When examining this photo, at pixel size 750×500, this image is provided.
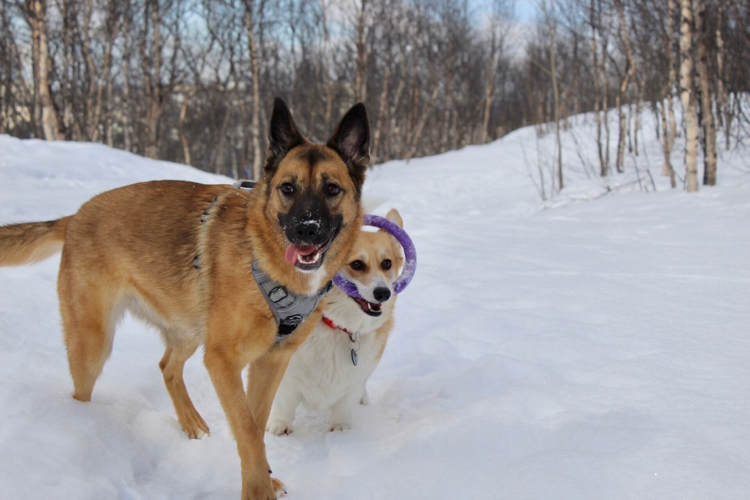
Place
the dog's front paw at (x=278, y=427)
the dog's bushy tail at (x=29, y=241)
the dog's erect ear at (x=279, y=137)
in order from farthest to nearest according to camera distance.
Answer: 1. the dog's front paw at (x=278, y=427)
2. the dog's bushy tail at (x=29, y=241)
3. the dog's erect ear at (x=279, y=137)

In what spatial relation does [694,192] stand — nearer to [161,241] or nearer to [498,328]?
[498,328]

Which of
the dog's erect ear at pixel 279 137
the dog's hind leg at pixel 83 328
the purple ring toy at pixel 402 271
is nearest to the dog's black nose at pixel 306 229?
the dog's erect ear at pixel 279 137

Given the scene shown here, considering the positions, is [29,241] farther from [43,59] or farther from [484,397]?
[43,59]

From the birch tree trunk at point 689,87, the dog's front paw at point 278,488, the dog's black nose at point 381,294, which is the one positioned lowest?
the dog's front paw at point 278,488

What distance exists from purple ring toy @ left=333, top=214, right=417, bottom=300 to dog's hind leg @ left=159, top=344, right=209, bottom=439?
99 cm

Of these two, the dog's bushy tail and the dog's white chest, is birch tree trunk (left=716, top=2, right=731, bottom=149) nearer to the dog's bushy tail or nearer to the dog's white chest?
the dog's white chest

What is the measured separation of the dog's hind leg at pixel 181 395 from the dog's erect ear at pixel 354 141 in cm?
147

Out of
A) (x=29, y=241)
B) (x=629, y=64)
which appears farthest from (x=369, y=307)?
(x=629, y=64)

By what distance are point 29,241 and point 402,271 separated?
230 centimetres

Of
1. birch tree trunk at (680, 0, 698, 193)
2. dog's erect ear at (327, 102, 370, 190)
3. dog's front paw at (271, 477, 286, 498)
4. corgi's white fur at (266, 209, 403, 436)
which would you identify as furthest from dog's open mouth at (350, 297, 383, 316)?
birch tree trunk at (680, 0, 698, 193)

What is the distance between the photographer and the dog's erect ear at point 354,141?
2.72m

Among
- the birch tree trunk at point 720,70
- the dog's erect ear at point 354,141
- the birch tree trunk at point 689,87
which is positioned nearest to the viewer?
the dog's erect ear at point 354,141

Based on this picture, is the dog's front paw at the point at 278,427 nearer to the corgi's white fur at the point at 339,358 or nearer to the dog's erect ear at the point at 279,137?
the corgi's white fur at the point at 339,358

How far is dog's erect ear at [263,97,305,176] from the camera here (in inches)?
102
